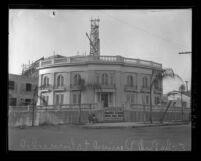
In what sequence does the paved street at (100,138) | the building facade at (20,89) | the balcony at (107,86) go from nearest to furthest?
the paved street at (100,138) < the building facade at (20,89) < the balcony at (107,86)

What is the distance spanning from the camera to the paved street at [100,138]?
2.82 metres

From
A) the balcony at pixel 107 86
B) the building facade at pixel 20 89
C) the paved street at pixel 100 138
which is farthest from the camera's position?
the balcony at pixel 107 86

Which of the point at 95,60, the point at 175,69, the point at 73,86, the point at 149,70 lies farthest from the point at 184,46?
the point at 73,86

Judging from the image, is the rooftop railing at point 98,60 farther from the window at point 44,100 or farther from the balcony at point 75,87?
the window at point 44,100

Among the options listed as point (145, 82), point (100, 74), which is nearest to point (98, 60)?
point (100, 74)

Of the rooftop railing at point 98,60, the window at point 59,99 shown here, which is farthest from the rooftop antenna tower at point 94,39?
the window at point 59,99

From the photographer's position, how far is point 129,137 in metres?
2.97

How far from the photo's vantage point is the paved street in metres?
2.82

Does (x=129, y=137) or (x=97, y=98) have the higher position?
(x=97, y=98)

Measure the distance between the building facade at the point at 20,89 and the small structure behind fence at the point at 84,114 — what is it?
0.08 m

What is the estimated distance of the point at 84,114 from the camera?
3.10 meters
